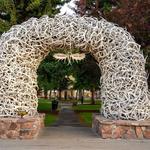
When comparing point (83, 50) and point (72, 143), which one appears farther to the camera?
point (83, 50)

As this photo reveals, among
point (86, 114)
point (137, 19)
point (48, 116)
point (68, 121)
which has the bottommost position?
point (68, 121)

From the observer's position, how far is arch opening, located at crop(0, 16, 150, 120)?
15.1m

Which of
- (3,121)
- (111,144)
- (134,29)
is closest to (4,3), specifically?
(134,29)

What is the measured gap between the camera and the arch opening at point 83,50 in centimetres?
1512

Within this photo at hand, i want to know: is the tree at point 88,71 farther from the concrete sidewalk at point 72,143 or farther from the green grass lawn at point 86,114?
the concrete sidewalk at point 72,143

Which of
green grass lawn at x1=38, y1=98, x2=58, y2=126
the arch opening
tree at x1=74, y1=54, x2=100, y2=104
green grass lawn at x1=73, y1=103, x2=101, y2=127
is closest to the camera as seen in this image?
the arch opening

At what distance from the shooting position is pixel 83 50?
642 inches

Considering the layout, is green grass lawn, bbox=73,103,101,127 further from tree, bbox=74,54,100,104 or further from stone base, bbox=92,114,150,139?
stone base, bbox=92,114,150,139

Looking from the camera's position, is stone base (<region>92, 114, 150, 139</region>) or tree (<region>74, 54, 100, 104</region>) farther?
tree (<region>74, 54, 100, 104</region>)

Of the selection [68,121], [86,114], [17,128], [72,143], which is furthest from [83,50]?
[86,114]

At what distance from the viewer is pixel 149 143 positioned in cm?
1338

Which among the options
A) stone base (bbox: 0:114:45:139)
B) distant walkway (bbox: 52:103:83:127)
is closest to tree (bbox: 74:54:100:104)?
distant walkway (bbox: 52:103:83:127)

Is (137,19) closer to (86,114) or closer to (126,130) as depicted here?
(126,130)

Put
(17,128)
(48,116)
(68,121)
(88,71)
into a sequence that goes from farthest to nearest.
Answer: (88,71) < (48,116) < (68,121) < (17,128)
